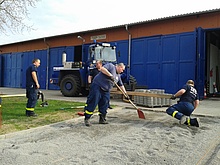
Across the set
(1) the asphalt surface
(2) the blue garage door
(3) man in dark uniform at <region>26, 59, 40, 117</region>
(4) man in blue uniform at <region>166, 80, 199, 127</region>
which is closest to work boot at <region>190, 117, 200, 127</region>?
(4) man in blue uniform at <region>166, 80, 199, 127</region>

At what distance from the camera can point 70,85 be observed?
47.7ft

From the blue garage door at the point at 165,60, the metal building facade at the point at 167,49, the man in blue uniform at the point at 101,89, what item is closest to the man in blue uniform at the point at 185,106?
the man in blue uniform at the point at 101,89

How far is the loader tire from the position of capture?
14.1 m

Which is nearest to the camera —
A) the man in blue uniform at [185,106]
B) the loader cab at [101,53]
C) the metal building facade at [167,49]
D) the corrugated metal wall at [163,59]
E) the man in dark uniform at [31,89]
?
the man in blue uniform at [185,106]

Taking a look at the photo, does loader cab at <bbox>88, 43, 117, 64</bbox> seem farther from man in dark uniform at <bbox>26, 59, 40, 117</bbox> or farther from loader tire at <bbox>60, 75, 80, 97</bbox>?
man in dark uniform at <bbox>26, 59, 40, 117</bbox>

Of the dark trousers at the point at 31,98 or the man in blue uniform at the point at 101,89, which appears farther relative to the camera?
the dark trousers at the point at 31,98

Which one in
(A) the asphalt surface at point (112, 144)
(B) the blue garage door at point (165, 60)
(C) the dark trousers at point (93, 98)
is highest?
(B) the blue garage door at point (165, 60)

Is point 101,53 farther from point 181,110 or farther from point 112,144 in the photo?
point 112,144

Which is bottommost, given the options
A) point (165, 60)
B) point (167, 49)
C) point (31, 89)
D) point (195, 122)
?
point (195, 122)

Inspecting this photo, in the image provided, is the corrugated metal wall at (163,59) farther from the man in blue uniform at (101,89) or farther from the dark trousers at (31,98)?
the man in blue uniform at (101,89)

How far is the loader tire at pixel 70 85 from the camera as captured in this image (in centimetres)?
1410

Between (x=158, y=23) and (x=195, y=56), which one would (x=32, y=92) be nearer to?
(x=195, y=56)

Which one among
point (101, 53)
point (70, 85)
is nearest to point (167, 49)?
point (101, 53)

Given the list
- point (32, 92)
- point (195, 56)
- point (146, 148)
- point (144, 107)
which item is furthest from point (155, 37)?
point (146, 148)
